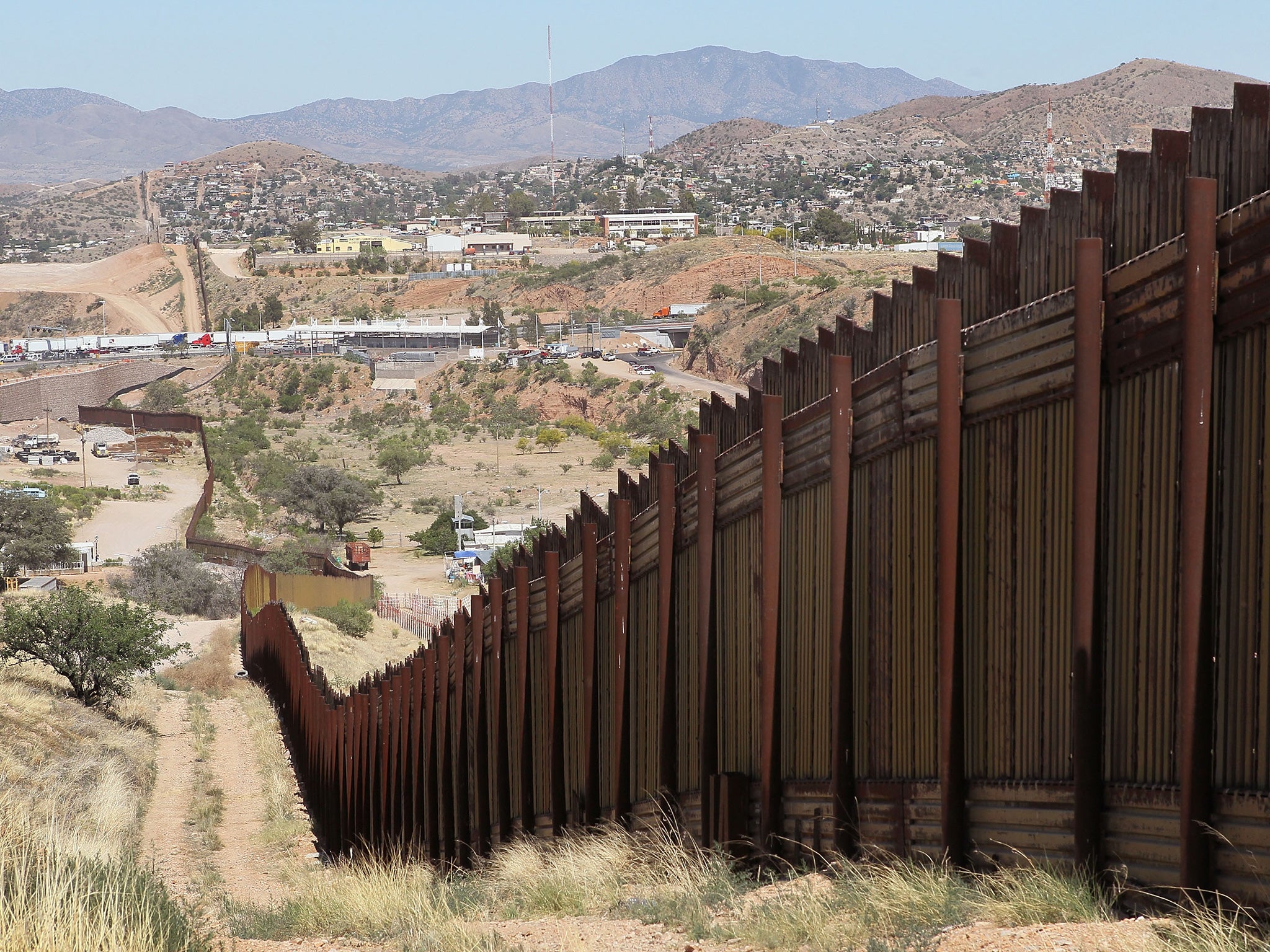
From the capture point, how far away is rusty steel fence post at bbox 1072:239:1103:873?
422 cm

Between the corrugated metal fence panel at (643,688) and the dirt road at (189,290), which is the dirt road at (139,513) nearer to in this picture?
the corrugated metal fence panel at (643,688)

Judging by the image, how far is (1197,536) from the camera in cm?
387

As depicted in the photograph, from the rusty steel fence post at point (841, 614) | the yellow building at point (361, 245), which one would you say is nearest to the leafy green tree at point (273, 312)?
the yellow building at point (361, 245)

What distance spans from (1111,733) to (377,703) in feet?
30.1

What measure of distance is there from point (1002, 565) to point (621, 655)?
3.04 meters

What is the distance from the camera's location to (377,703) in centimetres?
1253

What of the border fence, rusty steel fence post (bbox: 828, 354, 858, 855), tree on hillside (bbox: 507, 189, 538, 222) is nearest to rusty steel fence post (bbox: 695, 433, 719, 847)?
the border fence

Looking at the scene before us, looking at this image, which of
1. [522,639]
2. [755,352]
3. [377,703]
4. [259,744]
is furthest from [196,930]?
[755,352]

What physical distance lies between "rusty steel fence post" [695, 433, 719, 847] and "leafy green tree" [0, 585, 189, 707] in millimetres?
16747

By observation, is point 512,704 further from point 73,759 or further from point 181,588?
point 181,588

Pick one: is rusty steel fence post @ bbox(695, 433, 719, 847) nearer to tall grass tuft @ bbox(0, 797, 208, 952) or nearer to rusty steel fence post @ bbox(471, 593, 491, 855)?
tall grass tuft @ bbox(0, 797, 208, 952)

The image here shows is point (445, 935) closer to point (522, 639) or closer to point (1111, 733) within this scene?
point (1111, 733)

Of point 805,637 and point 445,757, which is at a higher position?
point 805,637

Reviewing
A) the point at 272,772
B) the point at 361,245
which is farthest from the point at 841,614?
the point at 361,245
